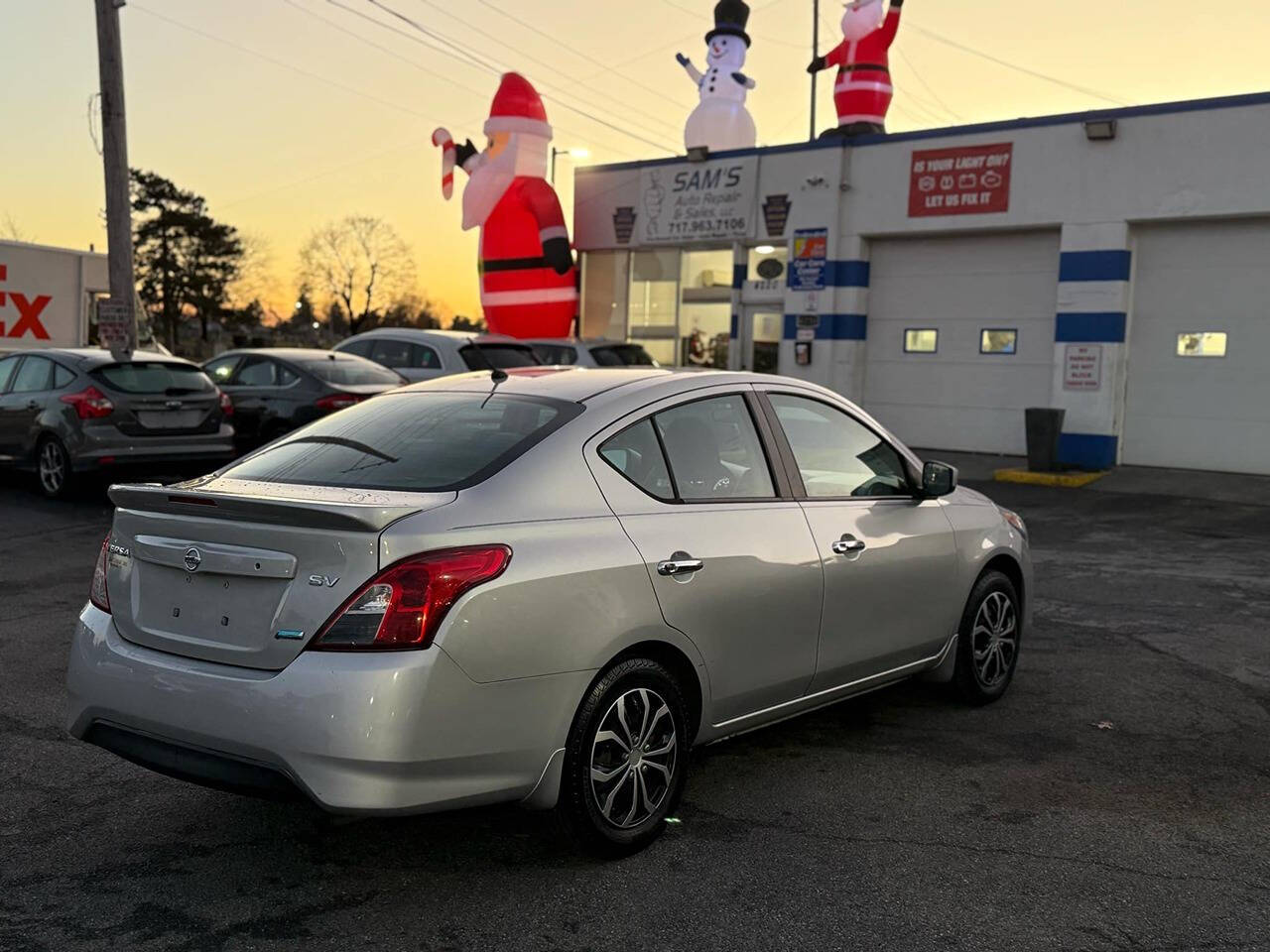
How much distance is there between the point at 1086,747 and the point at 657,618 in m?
2.33

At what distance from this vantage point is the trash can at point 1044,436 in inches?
625

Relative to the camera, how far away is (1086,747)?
509 centimetres

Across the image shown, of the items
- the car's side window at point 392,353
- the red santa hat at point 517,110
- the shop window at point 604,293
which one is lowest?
the car's side window at point 392,353

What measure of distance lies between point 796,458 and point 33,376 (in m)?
9.85

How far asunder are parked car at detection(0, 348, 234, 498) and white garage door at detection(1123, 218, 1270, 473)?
12.1m

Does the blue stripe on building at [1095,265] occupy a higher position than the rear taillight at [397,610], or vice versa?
the blue stripe on building at [1095,265]

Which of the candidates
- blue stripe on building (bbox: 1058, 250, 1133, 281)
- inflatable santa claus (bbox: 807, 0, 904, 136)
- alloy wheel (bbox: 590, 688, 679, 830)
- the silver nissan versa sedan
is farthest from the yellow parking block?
alloy wheel (bbox: 590, 688, 679, 830)

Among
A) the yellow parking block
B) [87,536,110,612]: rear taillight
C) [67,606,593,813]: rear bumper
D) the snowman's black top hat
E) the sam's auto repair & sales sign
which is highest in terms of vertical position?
the snowman's black top hat

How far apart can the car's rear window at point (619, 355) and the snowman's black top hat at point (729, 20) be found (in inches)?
343

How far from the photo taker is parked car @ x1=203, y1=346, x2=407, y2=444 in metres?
12.7

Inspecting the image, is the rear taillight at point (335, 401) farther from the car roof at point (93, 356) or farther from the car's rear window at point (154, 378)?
the car roof at point (93, 356)

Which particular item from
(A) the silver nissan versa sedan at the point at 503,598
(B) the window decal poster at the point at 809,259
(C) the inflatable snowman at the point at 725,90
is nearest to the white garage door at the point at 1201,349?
(B) the window decal poster at the point at 809,259

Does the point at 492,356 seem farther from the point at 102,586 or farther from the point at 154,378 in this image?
the point at 102,586

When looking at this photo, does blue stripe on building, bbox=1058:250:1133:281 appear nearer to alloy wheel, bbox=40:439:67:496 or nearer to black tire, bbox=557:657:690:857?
alloy wheel, bbox=40:439:67:496
